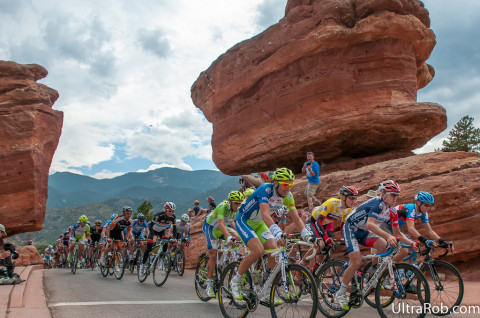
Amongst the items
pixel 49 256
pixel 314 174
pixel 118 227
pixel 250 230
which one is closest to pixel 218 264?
pixel 250 230

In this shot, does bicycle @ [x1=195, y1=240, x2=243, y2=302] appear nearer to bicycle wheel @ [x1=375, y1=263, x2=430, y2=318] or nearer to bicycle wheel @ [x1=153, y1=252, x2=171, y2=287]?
bicycle wheel @ [x1=153, y1=252, x2=171, y2=287]

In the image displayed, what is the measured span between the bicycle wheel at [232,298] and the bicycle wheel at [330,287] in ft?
4.91

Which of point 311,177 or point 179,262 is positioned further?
point 311,177

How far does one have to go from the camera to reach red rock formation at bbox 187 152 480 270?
33.5ft

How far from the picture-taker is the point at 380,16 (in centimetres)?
1733

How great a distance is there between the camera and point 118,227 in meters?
12.1

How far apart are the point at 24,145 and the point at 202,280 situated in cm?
2402

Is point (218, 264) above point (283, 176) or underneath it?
underneath

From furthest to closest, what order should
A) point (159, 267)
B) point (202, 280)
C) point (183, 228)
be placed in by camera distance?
point (183, 228) < point (159, 267) < point (202, 280)

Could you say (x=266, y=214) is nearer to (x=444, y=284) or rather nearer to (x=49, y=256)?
(x=444, y=284)

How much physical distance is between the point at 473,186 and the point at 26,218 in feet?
90.2

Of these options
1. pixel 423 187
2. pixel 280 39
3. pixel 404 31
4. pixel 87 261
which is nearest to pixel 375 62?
pixel 404 31

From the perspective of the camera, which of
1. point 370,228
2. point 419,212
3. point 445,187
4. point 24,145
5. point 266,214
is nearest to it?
point 266,214

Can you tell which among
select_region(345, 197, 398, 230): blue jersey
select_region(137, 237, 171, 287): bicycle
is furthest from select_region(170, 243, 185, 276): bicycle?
select_region(345, 197, 398, 230): blue jersey
